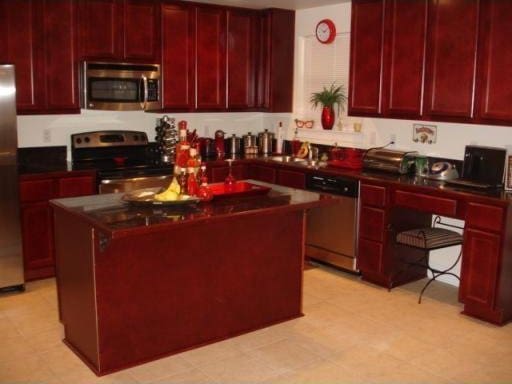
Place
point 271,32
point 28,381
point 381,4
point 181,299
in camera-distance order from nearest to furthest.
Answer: point 28,381
point 181,299
point 381,4
point 271,32

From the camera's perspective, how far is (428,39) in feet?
15.2

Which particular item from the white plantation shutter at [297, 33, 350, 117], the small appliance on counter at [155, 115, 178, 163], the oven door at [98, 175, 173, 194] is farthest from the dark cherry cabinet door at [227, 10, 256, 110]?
the oven door at [98, 175, 173, 194]

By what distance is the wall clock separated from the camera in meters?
5.73

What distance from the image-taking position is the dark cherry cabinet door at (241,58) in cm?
594

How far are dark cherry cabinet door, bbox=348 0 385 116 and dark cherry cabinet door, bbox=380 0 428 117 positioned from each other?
0.24 feet

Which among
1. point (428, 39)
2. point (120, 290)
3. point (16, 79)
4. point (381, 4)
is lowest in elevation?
point (120, 290)

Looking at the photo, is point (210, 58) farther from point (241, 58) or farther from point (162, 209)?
point (162, 209)

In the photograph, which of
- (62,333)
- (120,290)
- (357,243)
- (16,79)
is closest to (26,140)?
(16,79)

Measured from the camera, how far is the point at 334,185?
505 cm

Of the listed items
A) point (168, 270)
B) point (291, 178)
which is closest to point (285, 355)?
point (168, 270)

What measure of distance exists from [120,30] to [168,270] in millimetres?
2723

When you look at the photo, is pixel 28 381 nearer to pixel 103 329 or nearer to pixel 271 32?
pixel 103 329

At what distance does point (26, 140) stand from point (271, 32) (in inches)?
104

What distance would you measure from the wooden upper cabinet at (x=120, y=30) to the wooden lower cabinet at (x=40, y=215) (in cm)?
114
